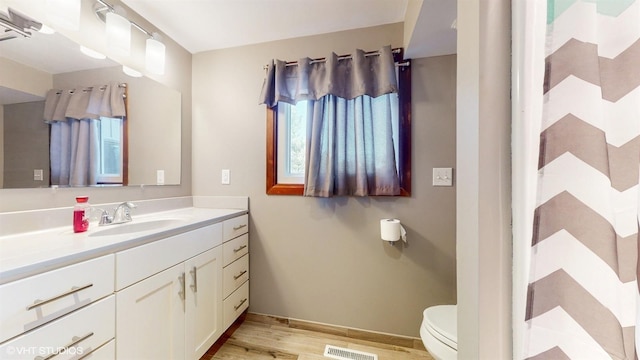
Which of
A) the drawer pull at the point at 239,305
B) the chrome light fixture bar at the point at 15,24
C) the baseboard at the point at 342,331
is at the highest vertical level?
the chrome light fixture bar at the point at 15,24

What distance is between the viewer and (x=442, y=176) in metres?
1.59

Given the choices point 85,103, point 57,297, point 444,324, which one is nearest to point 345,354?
point 444,324

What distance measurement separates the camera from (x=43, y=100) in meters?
1.11

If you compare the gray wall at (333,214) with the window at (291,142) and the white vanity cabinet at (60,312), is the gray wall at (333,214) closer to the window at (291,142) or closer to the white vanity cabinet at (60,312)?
the window at (291,142)

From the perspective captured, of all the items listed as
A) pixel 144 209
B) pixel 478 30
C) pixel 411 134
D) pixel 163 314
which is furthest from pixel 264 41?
pixel 163 314

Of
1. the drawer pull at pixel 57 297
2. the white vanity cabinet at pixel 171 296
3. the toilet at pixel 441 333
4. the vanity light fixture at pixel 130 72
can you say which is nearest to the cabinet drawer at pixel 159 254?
the white vanity cabinet at pixel 171 296

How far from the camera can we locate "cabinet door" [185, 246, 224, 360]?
1.27 metres

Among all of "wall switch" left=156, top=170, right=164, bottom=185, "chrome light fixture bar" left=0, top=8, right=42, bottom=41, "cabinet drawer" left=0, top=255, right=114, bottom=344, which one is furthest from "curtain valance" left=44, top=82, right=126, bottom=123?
"cabinet drawer" left=0, top=255, right=114, bottom=344

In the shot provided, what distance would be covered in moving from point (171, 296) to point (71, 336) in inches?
16.7

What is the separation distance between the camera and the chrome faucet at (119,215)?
1.31 meters

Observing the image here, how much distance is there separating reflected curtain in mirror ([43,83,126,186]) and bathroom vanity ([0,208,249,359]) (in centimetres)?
30

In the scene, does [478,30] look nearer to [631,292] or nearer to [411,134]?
[631,292]

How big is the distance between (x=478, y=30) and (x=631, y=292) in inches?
21.8

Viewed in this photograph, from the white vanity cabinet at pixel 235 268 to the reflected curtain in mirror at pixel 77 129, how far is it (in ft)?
2.62
